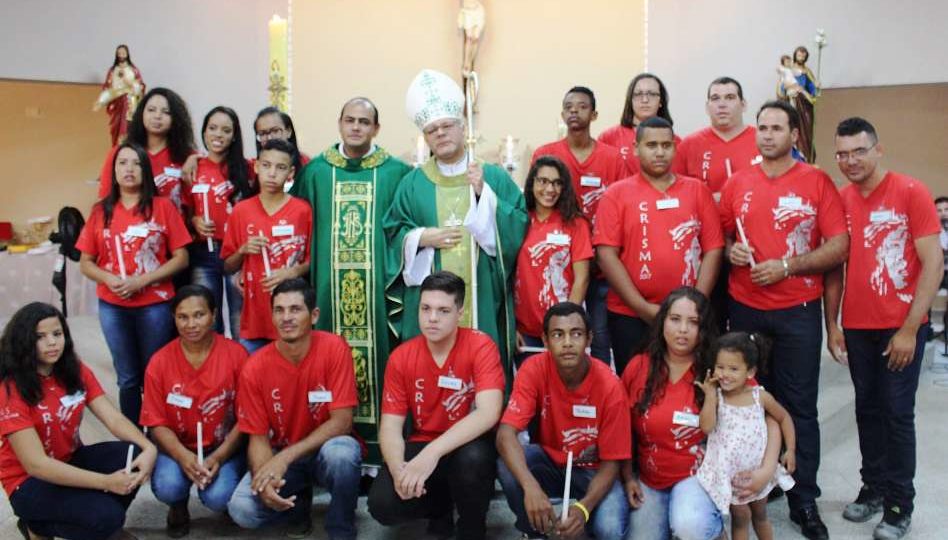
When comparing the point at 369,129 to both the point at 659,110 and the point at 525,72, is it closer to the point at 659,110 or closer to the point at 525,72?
the point at 659,110

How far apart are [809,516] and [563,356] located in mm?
1241

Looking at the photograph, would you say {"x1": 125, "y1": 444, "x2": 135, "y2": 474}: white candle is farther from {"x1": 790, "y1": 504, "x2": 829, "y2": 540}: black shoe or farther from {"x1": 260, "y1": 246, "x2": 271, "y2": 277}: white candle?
{"x1": 790, "y1": 504, "x2": 829, "y2": 540}: black shoe

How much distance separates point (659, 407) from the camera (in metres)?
3.14

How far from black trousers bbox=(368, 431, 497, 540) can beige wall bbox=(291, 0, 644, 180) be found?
6227 millimetres

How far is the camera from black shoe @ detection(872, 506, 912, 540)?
3354 mm

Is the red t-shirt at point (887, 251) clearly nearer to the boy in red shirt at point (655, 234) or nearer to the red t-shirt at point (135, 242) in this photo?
the boy in red shirt at point (655, 234)

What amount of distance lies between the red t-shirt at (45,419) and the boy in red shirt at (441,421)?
1141 millimetres

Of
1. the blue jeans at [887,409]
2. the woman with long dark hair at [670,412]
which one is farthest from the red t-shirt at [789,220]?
the woman with long dark hair at [670,412]

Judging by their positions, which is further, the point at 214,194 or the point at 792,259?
the point at 214,194

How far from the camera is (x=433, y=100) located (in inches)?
146

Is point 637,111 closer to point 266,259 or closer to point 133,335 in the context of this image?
point 266,259

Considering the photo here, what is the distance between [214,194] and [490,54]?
5.68 metres

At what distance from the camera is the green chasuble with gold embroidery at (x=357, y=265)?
393cm

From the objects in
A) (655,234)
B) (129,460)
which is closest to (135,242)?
(129,460)
